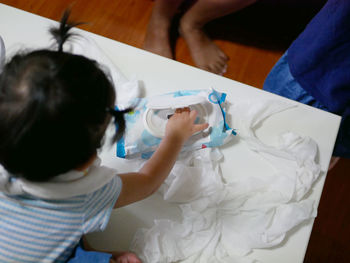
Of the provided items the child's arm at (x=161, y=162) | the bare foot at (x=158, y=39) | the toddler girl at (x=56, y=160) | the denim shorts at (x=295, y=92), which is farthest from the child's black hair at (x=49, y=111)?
the bare foot at (x=158, y=39)

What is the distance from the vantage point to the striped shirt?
447 mm

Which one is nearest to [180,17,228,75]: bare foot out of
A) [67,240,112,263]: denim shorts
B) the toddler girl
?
the toddler girl

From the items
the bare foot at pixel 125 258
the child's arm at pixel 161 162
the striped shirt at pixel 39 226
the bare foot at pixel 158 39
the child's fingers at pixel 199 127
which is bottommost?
the bare foot at pixel 125 258

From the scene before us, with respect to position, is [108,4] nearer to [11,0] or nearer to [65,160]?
[11,0]

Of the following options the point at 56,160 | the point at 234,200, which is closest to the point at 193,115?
the point at 234,200

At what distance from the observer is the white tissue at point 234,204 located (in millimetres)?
535

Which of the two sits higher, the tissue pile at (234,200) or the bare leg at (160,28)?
the bare leg at (160,28)

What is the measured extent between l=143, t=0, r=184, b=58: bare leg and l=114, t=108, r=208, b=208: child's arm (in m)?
0.65

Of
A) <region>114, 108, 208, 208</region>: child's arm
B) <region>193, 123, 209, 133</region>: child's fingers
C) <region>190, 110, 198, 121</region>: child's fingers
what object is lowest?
<region>114, 108, 208, 208</region>: child's arm

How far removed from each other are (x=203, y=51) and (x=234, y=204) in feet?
2.55

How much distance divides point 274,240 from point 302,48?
448 mm

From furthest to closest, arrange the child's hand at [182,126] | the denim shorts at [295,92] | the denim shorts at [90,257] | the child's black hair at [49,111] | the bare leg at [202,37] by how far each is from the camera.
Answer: the bare leg at [202,37], the denim shorts at [295,92], the child's hand at [182,126], the denim shorts at [90,257], the child's black hair at [49,111]

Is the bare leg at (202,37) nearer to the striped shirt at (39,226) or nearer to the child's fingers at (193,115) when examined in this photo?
the child's fingers at (193,115)

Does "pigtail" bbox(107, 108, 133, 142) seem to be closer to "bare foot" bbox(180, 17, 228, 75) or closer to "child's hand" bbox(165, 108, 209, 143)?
"child's hand" bbox(165, 108, 209, 143)
